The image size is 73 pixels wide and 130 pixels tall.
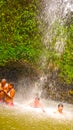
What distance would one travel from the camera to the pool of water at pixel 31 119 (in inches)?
390

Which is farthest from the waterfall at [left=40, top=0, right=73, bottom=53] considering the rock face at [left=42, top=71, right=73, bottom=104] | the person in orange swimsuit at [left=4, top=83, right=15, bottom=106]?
the person in orange swimsuit at [left=4, top=83, right=15, bottom=106]

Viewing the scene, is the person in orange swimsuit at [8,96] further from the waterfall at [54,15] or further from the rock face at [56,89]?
the waterfall at [54,15]

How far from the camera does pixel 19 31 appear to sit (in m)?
17.5

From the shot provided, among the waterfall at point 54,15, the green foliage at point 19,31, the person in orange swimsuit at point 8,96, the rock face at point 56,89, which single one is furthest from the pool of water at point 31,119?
the waterfall at point 54,15

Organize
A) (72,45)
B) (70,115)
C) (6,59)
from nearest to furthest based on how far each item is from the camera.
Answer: (70,115), (6,59), (72,45)

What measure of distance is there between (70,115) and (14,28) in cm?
615

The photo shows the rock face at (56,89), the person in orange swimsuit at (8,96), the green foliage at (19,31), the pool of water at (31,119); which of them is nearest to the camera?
the pool of water at (31,119)

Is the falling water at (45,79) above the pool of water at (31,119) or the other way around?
above

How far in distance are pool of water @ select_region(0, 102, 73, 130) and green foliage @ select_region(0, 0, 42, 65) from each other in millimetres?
4092

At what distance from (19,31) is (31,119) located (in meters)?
7.37

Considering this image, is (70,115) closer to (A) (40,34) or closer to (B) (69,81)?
(B) (69,81)

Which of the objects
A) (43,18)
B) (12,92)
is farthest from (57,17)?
(12,92)

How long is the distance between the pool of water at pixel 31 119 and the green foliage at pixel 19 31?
4.09 metres

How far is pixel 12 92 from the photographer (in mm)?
13602
